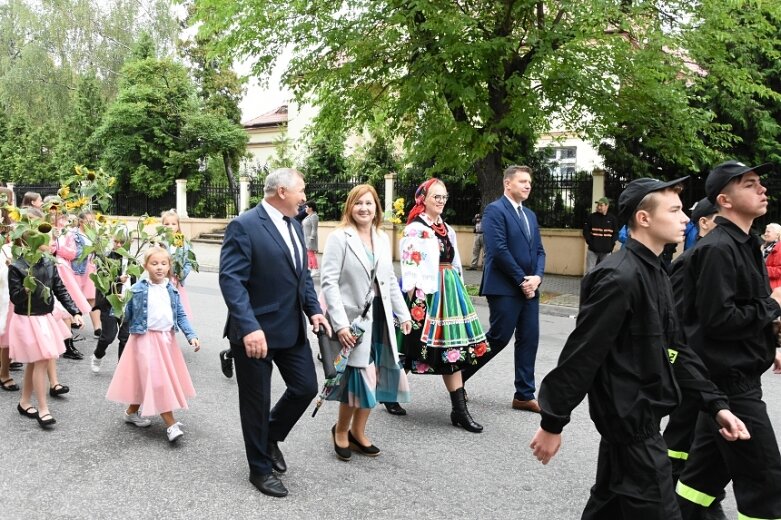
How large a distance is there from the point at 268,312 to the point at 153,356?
1525 millimetres

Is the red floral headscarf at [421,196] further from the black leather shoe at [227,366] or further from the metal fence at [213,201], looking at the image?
the metal fence at [213,201]

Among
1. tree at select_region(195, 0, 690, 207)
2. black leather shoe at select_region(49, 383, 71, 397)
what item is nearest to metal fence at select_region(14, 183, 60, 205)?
tree at select_region(195, 0, 690, 207)

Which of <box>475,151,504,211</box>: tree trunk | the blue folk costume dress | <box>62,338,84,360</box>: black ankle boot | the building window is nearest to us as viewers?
the blue folk costume dress

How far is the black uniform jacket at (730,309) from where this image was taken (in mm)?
3219

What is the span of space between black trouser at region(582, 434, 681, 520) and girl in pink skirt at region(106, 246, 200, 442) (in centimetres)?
330

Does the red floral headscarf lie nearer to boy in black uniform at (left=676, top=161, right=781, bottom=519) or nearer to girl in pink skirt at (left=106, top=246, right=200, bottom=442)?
girl in pink skirt at (left=106, top=246, right=200, bottom=442)

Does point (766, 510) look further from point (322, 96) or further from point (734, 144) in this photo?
point (734, 144)

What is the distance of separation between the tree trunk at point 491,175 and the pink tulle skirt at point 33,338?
976cm

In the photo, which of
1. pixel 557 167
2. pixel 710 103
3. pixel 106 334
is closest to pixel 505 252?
pixel 106 334

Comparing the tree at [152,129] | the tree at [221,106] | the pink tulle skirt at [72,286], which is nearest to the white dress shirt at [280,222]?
the pink tulle skirt at [72,286]

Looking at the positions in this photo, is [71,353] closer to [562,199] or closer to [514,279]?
[514,279]

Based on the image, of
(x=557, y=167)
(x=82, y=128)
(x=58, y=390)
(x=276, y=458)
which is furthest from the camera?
(x=82, y=128)

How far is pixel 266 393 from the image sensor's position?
4.21 m

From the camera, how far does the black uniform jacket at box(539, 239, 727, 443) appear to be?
2639 mm
